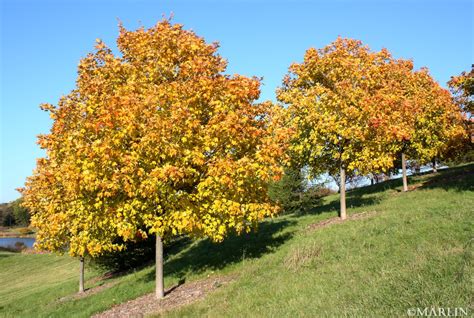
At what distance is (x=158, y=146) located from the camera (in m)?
10.1

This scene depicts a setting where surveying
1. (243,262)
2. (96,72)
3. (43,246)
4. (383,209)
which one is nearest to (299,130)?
(383,209)

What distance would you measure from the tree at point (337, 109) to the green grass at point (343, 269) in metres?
3.00

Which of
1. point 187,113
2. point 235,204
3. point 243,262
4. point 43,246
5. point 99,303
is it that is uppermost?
point 187,113

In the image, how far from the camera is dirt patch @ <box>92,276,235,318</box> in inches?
439

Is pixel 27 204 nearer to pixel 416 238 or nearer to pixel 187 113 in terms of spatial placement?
pixel 187 113

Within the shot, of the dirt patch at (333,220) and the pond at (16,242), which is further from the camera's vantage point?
the pond at (16,242)

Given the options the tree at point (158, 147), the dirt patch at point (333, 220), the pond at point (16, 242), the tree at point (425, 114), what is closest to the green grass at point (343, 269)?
the dirt patch at point (333, 220)

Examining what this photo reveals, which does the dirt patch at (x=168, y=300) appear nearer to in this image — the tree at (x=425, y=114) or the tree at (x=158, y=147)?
the tree at (x=158, y=147)

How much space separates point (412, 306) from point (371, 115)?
38.2ft

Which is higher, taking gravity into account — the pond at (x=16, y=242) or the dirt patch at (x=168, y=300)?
the dirt patch at (x=168, y=300)

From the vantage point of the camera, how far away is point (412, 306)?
19.0 ft

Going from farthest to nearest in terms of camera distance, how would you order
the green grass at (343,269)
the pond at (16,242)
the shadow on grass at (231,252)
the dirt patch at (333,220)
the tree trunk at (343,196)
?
1. the pond at (16,242)
2. the tree trunk at (343,196)
3. the dirt patch at (333,220)
4. the shadow on grass at (231,252)
5. the green grass at (343,269)

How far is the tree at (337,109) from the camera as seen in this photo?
1644cm

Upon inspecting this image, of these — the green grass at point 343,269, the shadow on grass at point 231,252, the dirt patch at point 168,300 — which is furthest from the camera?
the shadow on grass at point 231,252
